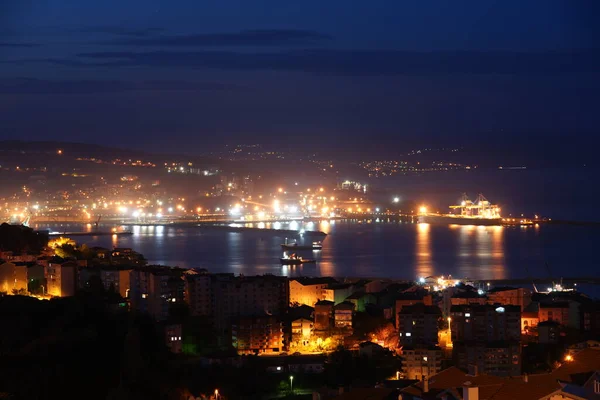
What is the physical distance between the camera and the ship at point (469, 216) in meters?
34.4

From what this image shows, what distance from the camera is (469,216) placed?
36.4m

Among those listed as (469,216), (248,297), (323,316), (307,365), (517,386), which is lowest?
(307,365)

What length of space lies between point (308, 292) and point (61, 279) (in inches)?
96.7

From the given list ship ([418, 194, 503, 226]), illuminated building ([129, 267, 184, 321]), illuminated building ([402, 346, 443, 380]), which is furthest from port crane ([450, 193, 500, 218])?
illuminated building ([402, 346, 443, 380])

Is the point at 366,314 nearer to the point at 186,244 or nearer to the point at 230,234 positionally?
the point at 186,244

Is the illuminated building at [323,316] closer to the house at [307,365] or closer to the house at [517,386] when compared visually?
the house at [307,365]

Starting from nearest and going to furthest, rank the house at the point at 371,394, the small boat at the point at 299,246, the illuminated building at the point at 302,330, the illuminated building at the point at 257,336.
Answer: the house at the point at 371,394 < the illuminated building at the point at 257,336 < the illuminated building at the point at 302,330 < the small boat at the point at 299,246

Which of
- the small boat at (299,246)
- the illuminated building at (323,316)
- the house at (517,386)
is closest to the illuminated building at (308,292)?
the illuminated building at (323,316)

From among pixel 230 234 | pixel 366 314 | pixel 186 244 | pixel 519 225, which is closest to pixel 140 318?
pixel 366 314

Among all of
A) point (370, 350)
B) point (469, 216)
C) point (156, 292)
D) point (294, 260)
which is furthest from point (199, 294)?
point (469, 216)

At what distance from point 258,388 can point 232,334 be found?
2.25 m

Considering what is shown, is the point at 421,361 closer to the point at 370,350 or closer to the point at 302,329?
the point at 370,350

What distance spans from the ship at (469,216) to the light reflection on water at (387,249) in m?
1.34

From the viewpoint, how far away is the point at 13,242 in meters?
15.8
